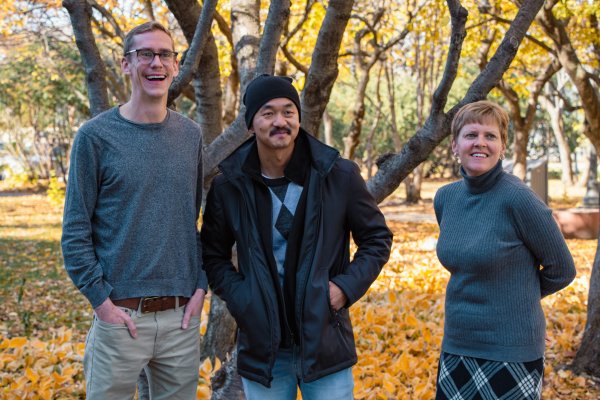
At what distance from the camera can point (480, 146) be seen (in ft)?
9.18

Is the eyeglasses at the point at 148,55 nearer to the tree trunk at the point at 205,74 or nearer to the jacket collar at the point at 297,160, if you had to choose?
the jacket collar at the point at 297,160

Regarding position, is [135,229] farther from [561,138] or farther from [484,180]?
[561,138]

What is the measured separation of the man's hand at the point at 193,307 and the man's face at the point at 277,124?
731 mm

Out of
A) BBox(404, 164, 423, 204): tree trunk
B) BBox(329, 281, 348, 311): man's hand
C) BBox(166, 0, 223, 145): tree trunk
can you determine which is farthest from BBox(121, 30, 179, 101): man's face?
BBox(404, 164, 423, 204): tree trunk

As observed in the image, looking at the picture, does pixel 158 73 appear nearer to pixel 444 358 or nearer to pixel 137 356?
pixel 137 356

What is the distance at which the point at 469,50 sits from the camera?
51.4ft

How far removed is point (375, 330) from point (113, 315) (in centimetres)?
363

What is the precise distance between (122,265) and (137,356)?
380 mm

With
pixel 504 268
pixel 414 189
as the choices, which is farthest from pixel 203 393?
pixel 414 189

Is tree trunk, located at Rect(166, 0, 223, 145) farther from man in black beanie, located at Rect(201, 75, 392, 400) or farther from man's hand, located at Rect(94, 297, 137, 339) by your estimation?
man's hand, located at Rect(94, 297, 137, 339)

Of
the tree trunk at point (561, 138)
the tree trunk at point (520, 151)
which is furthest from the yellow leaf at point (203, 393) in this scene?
the tree trunk at point (561, 138)

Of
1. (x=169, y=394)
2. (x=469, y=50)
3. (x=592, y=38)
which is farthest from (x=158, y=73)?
(x=469, y=50)

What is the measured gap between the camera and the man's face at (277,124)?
8.43 feet

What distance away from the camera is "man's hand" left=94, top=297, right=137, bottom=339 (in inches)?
105
